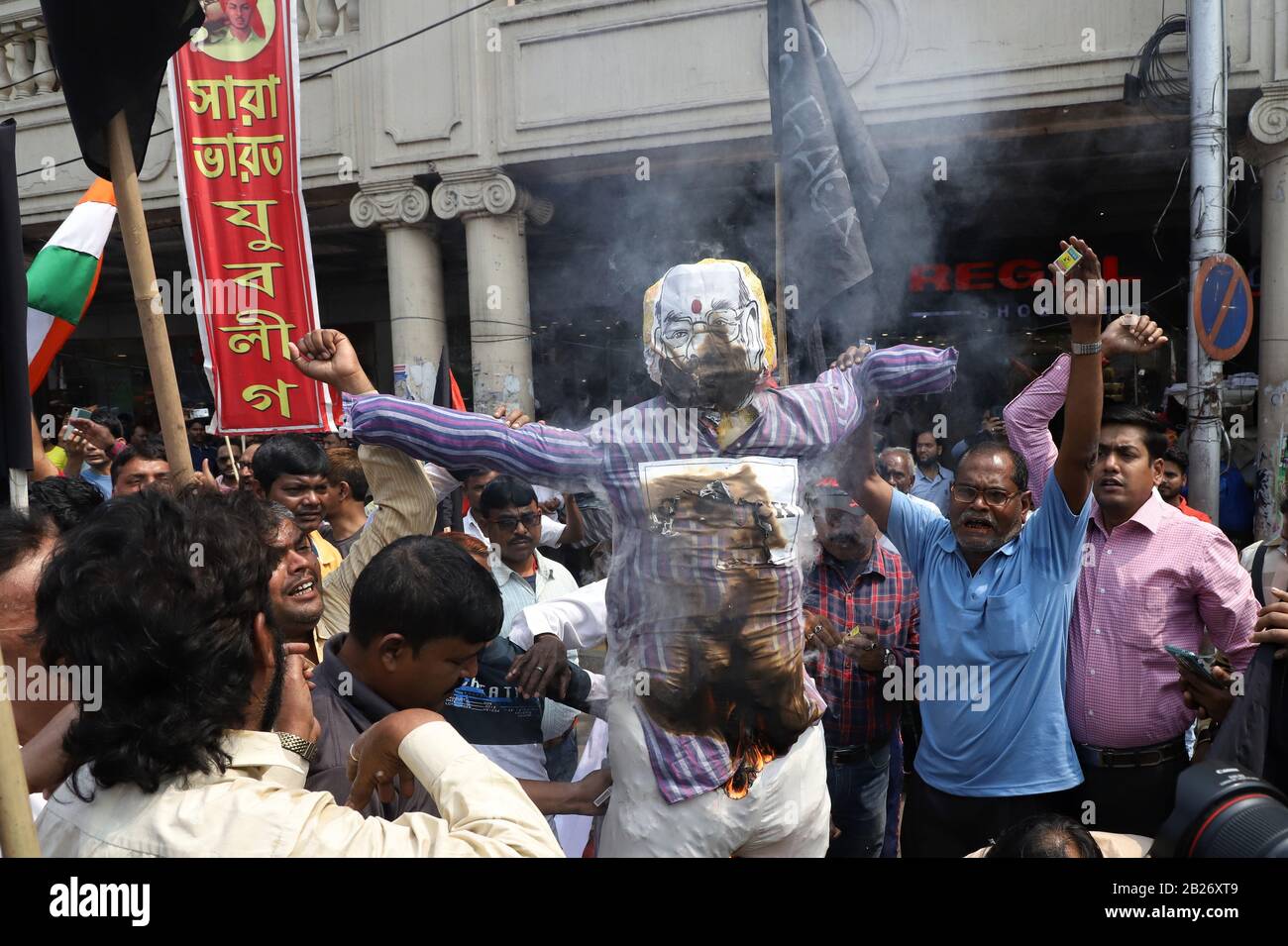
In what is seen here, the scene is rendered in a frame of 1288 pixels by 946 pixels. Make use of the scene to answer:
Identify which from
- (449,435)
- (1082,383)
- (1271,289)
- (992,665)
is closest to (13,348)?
(449,435)

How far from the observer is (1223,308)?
514cm

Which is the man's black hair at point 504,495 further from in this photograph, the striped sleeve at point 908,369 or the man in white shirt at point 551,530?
the striped sleeve at point 908,369

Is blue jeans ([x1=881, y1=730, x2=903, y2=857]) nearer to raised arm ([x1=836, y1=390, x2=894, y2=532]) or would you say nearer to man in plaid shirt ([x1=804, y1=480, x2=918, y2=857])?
man in plaid shirt ([x1=804, y1=480, x2=918, y2=857])

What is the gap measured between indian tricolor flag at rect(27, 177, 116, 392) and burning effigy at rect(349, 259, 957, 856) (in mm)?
1925

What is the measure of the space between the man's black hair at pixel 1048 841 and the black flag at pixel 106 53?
7.13 ft

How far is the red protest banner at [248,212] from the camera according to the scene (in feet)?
12.7

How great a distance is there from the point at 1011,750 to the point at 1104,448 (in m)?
0.98

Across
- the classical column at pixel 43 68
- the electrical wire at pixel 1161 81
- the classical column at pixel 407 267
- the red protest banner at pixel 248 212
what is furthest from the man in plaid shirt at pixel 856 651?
the classical column at pixel 43 68

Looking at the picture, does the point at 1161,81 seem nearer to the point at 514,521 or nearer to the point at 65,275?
the point at 514,521

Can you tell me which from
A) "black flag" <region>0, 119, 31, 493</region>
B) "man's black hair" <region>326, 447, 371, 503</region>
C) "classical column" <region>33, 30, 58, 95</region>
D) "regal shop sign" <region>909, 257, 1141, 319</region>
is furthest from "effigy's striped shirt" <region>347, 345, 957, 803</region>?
"classical column" <region>33, 30, 58, 95</region>

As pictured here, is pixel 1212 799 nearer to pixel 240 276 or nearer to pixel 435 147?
pixel 240 276

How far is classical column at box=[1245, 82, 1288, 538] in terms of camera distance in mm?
6375

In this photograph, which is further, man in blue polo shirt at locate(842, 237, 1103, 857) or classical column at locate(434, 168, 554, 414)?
classical column at locate(434, 168, 554, 414)

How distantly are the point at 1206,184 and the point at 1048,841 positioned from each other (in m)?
4.98
